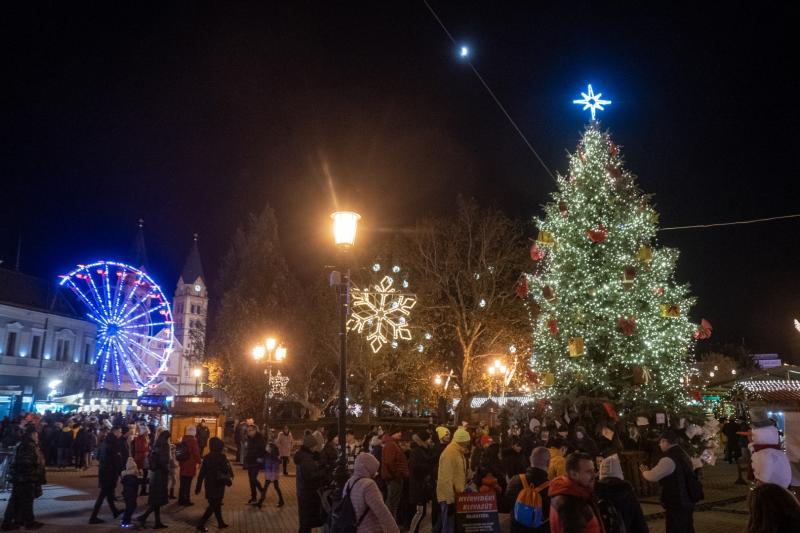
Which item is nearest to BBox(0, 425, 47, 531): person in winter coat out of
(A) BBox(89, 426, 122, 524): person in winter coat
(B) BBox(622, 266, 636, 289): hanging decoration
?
(A) BBox(89, 426, 122, 524): person in winter coat

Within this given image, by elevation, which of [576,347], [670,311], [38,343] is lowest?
[576,347]

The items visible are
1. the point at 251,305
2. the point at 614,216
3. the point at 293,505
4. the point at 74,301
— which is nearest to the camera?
the point at 293,505

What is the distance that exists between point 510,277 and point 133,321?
1156 inches

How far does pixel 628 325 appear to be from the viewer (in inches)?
737

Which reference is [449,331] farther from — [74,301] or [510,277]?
[74,301]

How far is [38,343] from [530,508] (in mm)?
55105

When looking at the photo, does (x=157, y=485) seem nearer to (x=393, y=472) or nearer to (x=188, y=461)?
(x=188, y=461)

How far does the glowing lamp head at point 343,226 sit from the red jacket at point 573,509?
234 inches

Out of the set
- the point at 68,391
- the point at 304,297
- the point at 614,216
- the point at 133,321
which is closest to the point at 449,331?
the point at 304,297

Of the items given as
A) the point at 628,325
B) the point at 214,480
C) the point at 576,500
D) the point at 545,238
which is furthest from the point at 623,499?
the point at 545,238

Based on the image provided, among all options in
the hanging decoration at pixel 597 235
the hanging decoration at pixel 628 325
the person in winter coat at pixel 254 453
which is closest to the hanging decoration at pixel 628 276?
the hanging decoration at pixel 628 325

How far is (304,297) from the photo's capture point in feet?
128

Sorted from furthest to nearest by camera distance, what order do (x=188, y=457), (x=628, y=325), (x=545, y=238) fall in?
(x=545, y=238) → (x=628, y=325) → (x=188, y=457)

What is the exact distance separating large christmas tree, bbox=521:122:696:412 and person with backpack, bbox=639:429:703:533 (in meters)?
11.9
